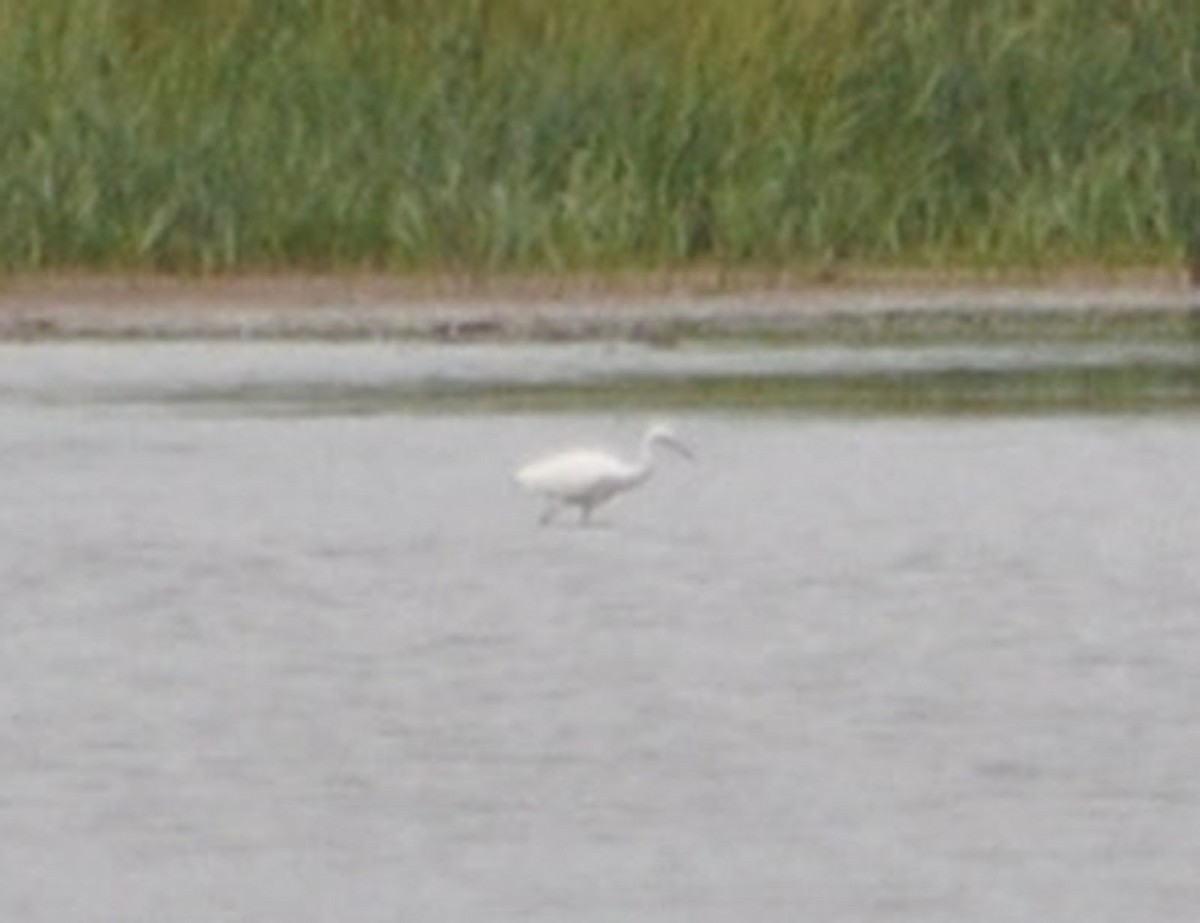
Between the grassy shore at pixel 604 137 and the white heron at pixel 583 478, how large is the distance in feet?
28.3

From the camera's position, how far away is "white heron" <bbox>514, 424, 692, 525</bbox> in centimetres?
1842

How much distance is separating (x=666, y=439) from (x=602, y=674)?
4306 millimetres

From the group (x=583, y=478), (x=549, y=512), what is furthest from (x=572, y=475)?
(x=549, y=512)

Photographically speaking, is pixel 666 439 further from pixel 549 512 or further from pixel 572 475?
pixel 572 475

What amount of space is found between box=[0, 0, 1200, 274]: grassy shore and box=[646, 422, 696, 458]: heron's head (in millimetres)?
7773

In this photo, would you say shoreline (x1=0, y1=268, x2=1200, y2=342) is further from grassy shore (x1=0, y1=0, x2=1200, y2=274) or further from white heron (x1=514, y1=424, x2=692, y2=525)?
white heron (x1=514, y1=424, x2=692, y2=525)

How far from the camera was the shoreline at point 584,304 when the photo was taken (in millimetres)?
26172

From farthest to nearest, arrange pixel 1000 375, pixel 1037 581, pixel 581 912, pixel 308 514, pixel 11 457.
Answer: pixel 1000 375
pixel 11 457
pixel 308 514
pixel 1037 581
pixel 581 912

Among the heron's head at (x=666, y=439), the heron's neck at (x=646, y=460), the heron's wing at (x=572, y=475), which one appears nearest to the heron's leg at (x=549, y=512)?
the heron's wing at (x=572, y=475)

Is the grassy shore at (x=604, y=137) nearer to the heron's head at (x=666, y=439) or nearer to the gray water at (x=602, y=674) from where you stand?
the gray water at (x=602, y=674)

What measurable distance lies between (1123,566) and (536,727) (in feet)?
11.2

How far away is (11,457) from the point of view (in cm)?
2055

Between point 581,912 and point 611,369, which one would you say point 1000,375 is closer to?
point 611,369

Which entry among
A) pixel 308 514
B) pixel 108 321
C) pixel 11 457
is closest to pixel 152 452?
pixel 11 457
